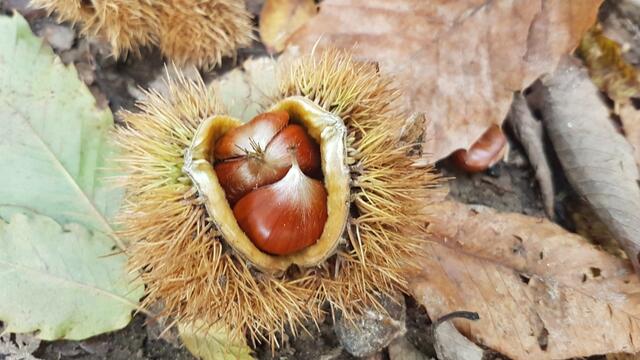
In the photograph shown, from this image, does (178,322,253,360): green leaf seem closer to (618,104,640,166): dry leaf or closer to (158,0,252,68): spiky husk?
(158,0,252,68): spiky husk

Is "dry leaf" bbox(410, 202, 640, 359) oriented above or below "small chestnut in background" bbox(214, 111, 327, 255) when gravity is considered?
below

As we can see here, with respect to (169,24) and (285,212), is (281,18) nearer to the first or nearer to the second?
(169,24)

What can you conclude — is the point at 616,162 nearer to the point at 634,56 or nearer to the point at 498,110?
the point at 498,110

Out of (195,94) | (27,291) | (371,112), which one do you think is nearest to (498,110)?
(371,112)

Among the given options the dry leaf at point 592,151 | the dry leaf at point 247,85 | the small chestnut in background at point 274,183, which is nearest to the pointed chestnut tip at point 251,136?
the small chestnut in background at point 274,183

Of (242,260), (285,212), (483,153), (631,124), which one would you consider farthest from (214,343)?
(631,124)

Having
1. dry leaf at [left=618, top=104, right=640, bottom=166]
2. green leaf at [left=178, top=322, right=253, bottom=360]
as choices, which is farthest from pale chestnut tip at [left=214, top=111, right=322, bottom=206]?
dry leaf at [left=618, top=104, right=640, bottom=166]
